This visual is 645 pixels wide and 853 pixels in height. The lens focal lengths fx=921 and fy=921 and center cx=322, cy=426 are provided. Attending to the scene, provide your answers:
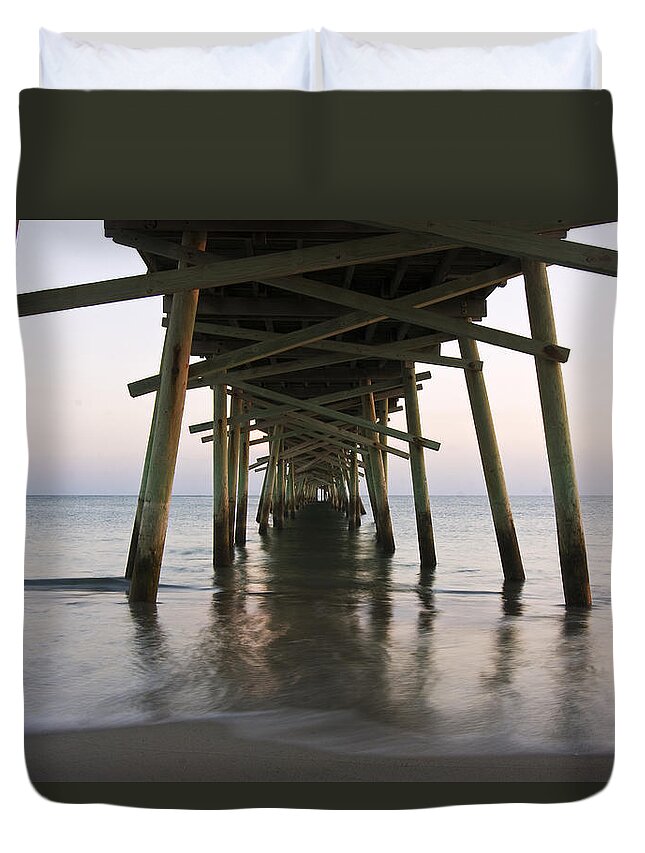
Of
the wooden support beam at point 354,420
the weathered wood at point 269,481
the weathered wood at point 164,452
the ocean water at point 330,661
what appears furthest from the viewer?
the weathered wood at point 269,481

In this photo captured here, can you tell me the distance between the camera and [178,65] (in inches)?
109

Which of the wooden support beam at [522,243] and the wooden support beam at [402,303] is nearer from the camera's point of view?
the wooden support beam at [522,243]

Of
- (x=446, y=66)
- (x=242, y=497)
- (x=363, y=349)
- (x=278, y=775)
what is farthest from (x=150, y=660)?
(x=242, y=497)

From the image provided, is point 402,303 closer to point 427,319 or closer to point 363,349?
point 427,319

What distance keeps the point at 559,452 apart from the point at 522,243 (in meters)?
2.04

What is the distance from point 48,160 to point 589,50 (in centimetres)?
165

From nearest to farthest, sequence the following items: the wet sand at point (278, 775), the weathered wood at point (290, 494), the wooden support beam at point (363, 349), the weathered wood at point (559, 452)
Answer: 1. the wet sand at point (278, 775)
2. the weathered wood at point (559, 452)
3. the wooden support beam at point (363, 349)
4. the weathered wood at point (290, 494)

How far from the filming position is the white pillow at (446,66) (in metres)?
2.75

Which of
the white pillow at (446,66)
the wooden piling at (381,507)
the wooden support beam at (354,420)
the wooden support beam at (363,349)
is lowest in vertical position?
the wooden piling at (381,507)

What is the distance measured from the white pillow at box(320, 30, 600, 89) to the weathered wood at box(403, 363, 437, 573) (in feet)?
21.5

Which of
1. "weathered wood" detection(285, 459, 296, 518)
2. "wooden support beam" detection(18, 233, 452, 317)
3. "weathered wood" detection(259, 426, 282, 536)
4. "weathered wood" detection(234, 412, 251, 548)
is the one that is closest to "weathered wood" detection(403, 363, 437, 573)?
"weathered wood" detection(234, 412, 251, 548)

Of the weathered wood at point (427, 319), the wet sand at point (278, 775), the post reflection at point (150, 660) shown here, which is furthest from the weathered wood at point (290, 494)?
the wet sand at point (278, 775)

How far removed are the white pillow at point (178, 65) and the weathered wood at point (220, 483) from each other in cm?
630

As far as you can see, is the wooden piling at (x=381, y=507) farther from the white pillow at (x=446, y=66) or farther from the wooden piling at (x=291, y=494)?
the wooden piling at (x=291, y=494)
